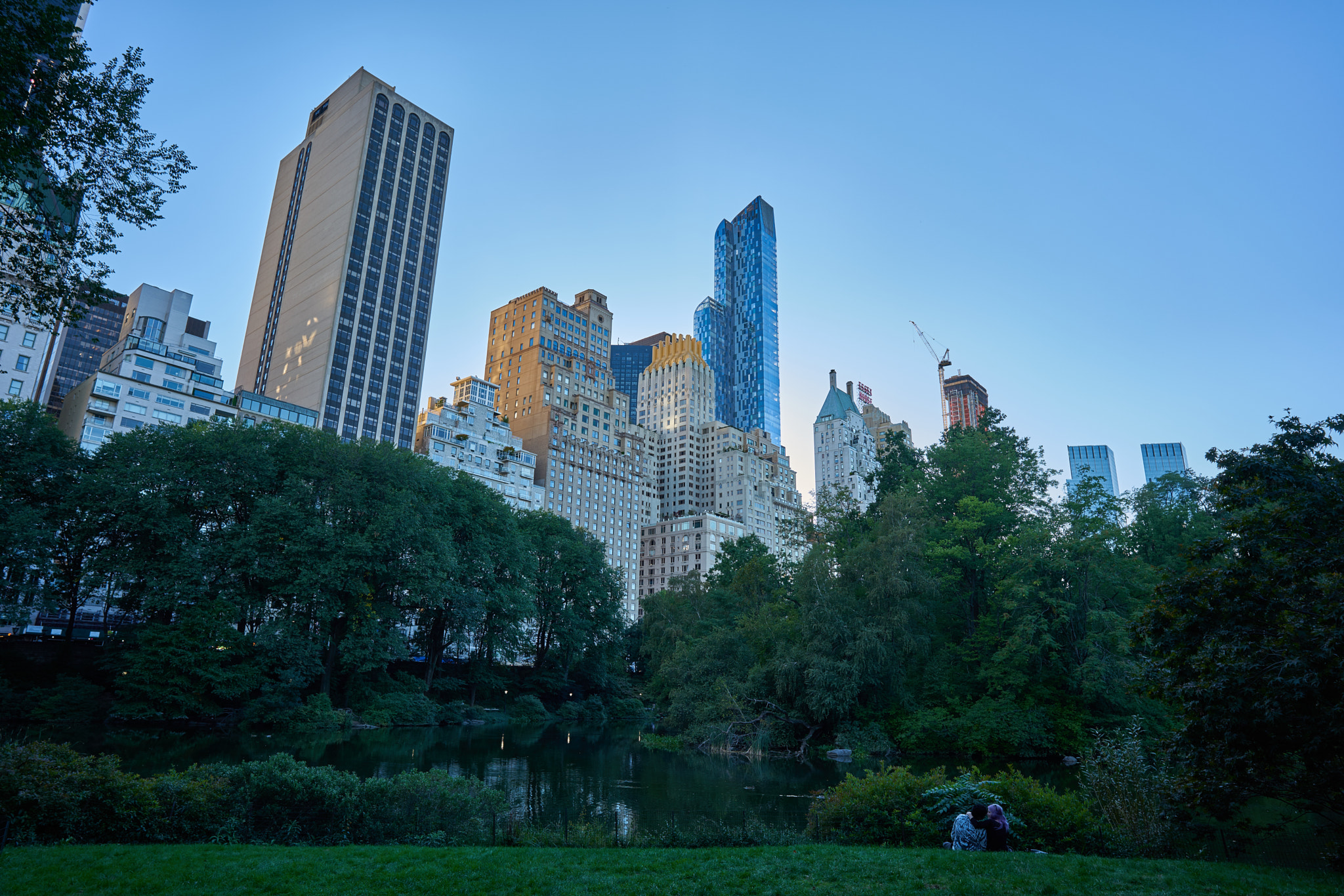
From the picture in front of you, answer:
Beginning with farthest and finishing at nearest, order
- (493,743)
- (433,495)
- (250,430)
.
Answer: (433,495) → (250,430) → (493,743)

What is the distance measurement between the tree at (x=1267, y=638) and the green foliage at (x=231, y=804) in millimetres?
14818

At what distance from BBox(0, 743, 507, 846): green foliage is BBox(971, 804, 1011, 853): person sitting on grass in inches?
404

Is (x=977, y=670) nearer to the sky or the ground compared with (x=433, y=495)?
nearer to the ground

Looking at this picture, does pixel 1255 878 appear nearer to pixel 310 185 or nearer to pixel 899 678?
pixel 899 678

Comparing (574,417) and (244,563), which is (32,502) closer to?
(244,563)

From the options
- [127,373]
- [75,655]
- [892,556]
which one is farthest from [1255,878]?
[127,373]

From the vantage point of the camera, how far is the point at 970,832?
14.4m

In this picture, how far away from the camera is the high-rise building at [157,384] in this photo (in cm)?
8338

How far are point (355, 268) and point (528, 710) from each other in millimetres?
92049

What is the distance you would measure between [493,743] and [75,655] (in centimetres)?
2775

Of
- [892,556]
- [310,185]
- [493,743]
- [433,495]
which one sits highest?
[310,185]

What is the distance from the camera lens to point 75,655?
155 feet

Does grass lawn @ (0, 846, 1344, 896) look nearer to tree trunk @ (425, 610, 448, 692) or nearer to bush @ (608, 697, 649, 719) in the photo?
tree trunk @ (425, 610, 448, 692)

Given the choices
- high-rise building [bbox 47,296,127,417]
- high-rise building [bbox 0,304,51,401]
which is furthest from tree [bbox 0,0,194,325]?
high-rise building [bbox 47,296,127,417]
